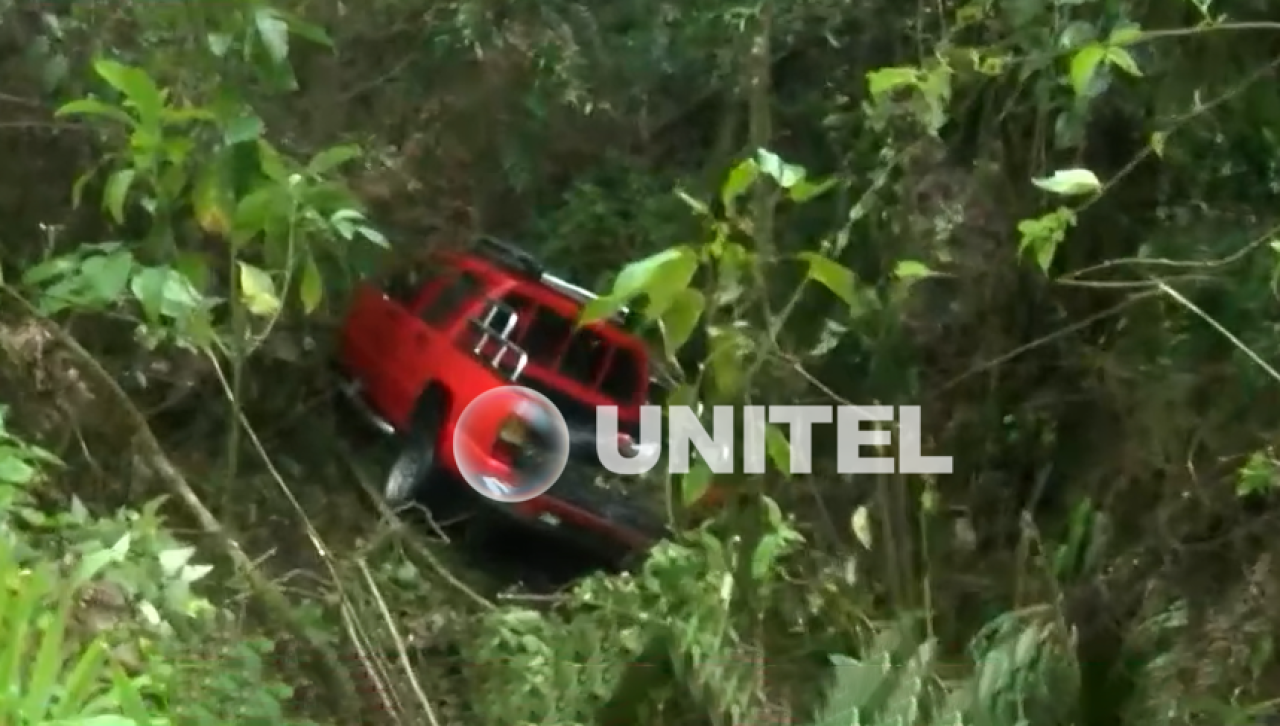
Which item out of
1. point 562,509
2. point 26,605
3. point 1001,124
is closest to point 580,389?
point 562,509

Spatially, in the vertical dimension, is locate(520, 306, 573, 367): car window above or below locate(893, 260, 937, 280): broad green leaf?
below

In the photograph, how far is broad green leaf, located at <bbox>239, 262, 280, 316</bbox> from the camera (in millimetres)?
1475

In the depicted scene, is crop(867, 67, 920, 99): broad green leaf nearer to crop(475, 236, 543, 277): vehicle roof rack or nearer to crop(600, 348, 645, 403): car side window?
crop(600, 348, 645, 403): car side window

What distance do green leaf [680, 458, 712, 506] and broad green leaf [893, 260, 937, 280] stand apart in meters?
0.34

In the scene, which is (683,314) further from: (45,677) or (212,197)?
(45,677)

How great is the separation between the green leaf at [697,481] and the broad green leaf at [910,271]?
34 cm

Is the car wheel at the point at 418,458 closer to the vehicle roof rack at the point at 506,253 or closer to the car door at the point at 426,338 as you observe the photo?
the car door at the point at 426,338

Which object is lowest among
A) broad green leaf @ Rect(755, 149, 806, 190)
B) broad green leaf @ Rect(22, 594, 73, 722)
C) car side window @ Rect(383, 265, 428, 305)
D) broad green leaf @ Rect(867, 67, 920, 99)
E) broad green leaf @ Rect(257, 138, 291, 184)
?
broad green leaf @ Rect(22, 594, 73, 722)

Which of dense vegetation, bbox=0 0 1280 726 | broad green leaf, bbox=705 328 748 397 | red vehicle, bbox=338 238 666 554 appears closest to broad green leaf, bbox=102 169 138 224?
dense vegetation, bbox=0 0 1280 726

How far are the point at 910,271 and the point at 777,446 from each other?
0.91 feet

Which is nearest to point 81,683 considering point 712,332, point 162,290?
point 162,290

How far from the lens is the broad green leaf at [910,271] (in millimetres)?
1540

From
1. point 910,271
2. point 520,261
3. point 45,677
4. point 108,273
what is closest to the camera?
point 45,677

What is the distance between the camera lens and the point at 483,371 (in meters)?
2.52
